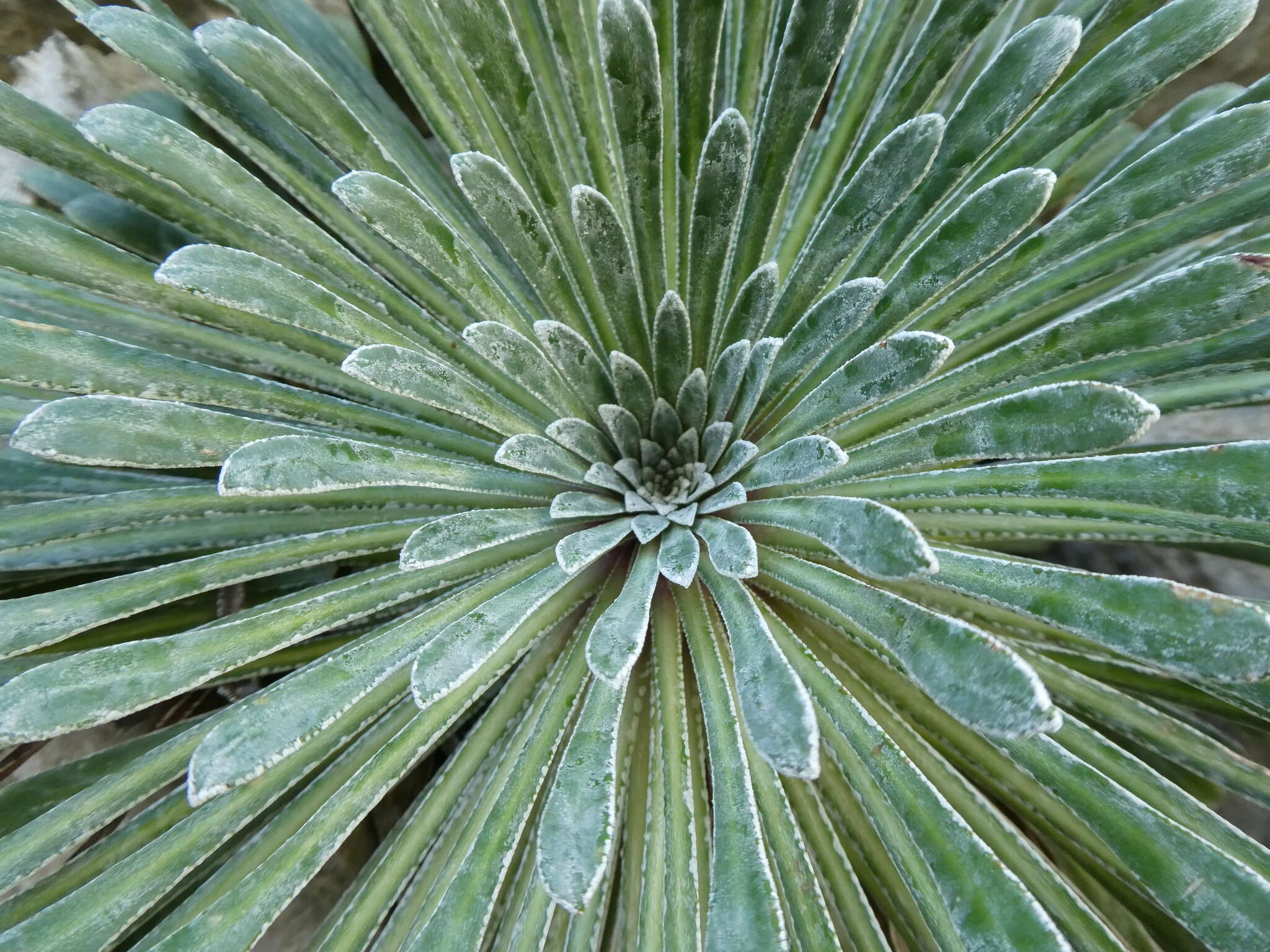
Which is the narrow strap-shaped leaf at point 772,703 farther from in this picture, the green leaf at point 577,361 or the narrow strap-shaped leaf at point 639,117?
the narrow strap-shaped leaf at point 639,117

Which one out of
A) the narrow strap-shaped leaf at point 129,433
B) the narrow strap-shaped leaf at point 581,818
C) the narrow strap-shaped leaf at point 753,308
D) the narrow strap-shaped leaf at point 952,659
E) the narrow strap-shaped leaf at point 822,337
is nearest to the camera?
the narrow strap-shaped leaf at point 952,659

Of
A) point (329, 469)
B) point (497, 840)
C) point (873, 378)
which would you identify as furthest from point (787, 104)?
point (497, 840)

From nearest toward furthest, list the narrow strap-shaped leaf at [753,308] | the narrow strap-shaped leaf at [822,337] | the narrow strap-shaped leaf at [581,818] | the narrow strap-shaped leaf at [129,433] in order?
1. the narrow strap-shaped leaf at [581,818]
2. the narrow strap-shaped leaf at [129,433]
3. the narrow strap-shaped leaf at [822,337]
4. the narrow strap-shaped leaf at [753,308]

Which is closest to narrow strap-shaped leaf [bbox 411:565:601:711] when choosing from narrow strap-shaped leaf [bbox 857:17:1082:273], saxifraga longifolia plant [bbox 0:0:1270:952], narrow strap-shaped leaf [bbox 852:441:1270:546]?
saxifraga longifolia plant [bbox 0:0:1270:952]

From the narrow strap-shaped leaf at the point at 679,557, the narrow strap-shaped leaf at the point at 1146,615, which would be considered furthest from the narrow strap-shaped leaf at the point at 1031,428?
the narrow strap-shaped leaf at the point at 679,557

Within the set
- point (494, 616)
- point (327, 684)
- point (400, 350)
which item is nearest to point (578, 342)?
point (400, 350)

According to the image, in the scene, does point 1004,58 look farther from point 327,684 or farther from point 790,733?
point 327,684

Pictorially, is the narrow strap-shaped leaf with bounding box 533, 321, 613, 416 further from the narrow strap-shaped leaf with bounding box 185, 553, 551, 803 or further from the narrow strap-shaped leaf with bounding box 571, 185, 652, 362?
the narrow strap-shaped leaf with bounding box 185, 553, 551, 803
